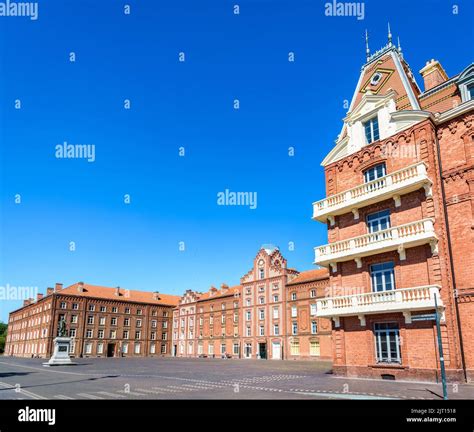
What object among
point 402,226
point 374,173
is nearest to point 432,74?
point 374,173

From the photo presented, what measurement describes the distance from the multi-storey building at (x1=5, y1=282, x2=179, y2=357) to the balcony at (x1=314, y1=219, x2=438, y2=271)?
221ft

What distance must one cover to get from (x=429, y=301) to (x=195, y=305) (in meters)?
69.0

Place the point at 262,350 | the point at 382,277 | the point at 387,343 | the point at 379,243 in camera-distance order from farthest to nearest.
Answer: the point at 262,350, the point at 382,277, the point at 379,243, the point at 387,343

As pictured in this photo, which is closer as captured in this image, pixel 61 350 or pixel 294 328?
pixel 61 350

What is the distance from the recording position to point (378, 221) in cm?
2464

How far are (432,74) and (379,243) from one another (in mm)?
13054

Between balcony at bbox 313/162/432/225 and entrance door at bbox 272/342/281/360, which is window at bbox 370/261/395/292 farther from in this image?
entrance door at bbox 272/342/281/360

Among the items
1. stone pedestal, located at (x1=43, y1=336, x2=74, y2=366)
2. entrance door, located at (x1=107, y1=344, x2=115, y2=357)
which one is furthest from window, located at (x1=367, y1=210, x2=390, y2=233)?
entrance door, located at (x1=107, y1=344, x2=115, y2=357)

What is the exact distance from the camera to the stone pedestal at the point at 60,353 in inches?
1594

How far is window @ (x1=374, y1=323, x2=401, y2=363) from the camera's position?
21.7 m

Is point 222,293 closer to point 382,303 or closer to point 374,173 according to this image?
point 374,173

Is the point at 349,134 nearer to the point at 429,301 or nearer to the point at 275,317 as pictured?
the point at 429,301
